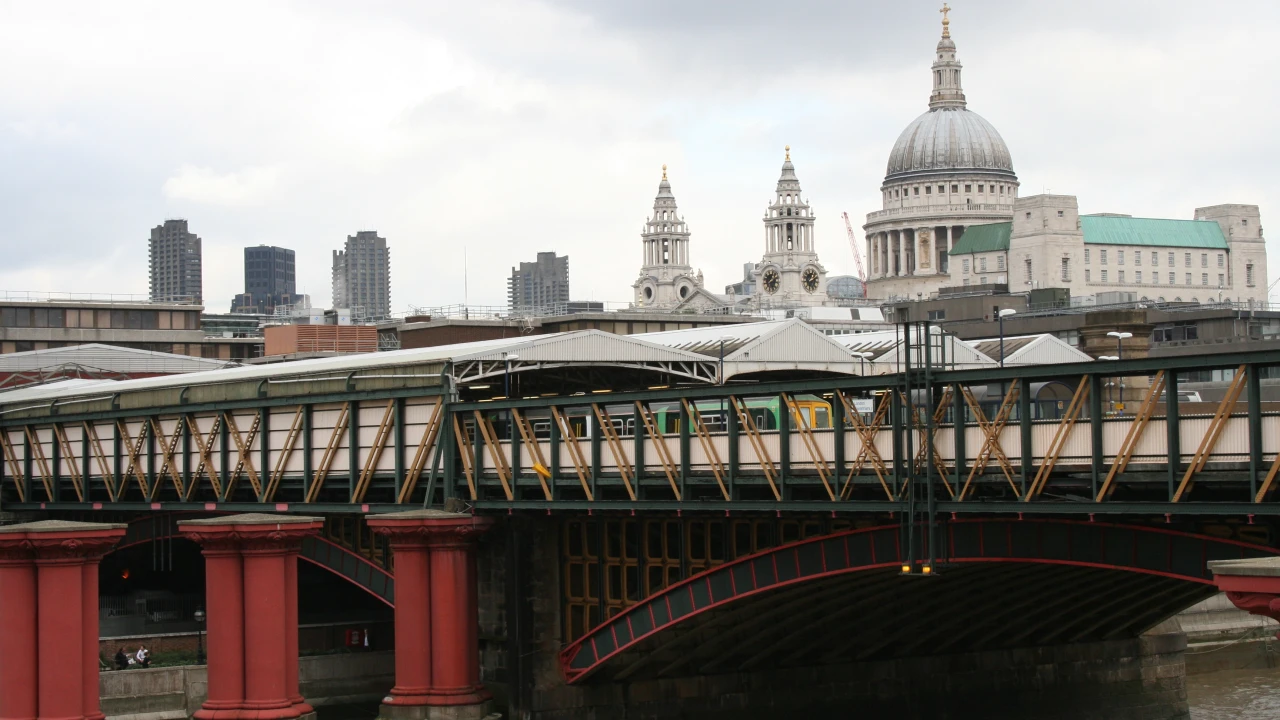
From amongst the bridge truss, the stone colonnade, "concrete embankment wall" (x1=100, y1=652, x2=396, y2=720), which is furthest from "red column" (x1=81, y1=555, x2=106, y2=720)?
"concrete embankment wall" (x1=100, y1=652, x2=396, y2=720)

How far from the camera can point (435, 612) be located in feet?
211

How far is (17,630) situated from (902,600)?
2638 centimetres

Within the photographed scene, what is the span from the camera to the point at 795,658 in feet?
232

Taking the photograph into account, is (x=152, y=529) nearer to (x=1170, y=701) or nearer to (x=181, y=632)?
(x=181, y=632)

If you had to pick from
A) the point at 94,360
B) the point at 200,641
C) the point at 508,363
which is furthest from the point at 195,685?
the point at 94,360

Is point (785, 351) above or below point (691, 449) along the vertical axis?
above

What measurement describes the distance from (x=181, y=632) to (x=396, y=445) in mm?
19686

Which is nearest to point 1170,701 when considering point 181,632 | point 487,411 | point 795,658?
point 795,658

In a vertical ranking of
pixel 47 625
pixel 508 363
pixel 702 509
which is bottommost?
pixel 47 625

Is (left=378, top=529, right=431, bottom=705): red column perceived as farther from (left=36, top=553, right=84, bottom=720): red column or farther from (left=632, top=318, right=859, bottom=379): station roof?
(left=632, top=318, right=859, bottom=379): station roof

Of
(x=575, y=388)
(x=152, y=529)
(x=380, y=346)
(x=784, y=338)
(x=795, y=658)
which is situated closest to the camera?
(x=795, y=658)

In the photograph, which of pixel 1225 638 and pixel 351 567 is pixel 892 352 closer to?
pixel 1225 638

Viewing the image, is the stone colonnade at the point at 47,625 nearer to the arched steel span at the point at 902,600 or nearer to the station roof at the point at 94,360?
the arched steel span at the point at 902,600

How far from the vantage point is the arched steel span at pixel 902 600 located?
46500 mm
